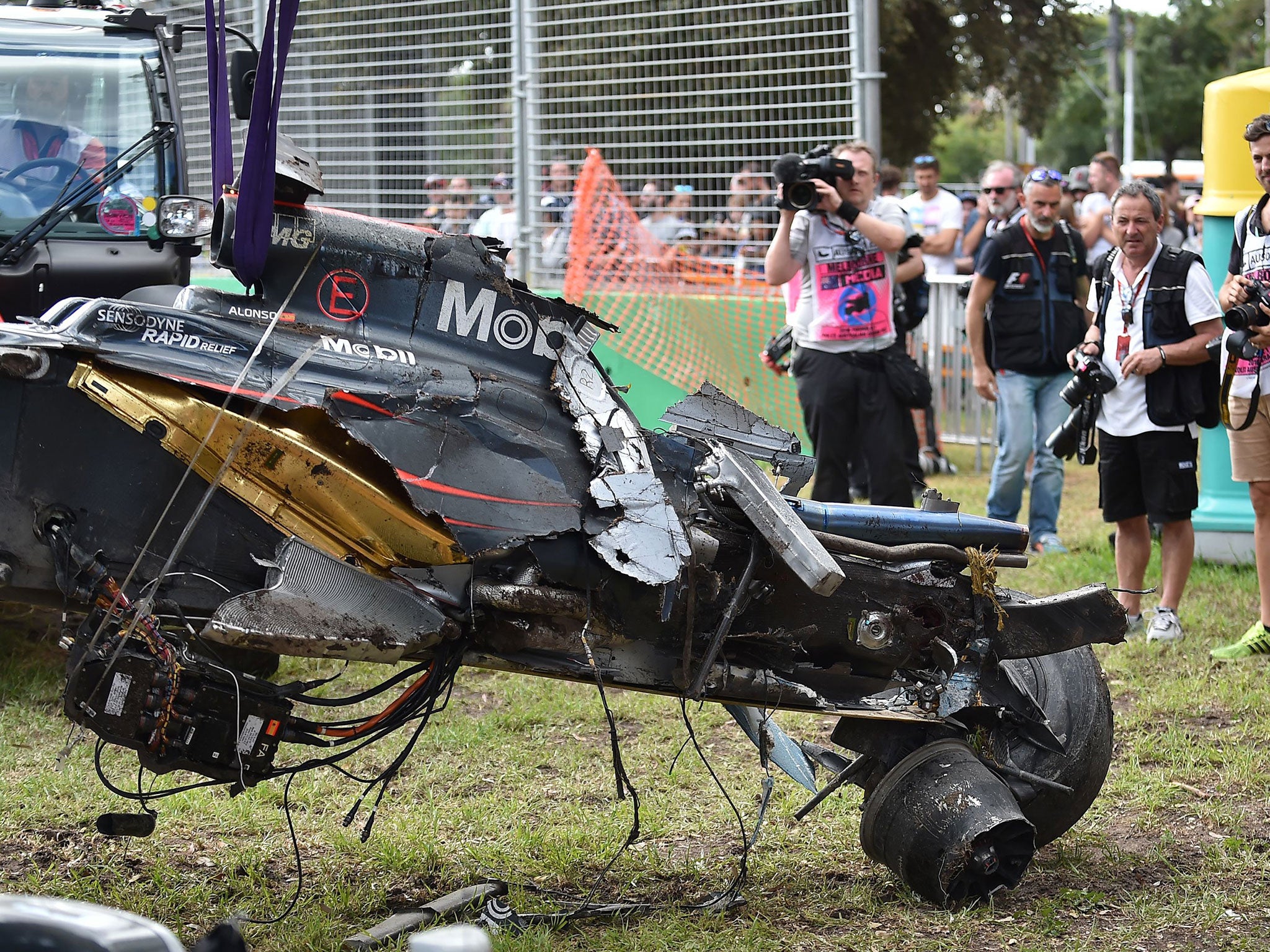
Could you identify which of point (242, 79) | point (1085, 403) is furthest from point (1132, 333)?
point (242, 79)

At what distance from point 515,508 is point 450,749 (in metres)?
2.21

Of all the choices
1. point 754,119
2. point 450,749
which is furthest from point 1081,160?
point 450,749

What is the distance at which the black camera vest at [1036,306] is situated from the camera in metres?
7.86

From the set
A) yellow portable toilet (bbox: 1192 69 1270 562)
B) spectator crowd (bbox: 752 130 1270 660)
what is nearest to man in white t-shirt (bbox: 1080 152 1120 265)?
spectator crowd (bbox: 752 130 1270 660)

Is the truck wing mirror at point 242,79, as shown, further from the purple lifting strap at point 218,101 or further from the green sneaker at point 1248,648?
the green sneaker at point 1248,648

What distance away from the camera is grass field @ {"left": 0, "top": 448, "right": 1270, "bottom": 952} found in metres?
3.80

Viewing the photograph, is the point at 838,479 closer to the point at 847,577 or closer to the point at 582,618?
the point at 847,577

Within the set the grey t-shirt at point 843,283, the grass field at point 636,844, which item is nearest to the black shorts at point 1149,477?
the grass field at point 636,844

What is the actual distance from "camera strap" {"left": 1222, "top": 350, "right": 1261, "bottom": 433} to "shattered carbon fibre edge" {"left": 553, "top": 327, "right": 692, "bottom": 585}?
362 centimetres

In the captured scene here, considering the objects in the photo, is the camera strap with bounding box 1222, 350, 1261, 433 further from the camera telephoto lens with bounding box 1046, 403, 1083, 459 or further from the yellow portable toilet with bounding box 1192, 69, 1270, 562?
the yellow portable toilet with bounding box 1192, 69, 1270, 562

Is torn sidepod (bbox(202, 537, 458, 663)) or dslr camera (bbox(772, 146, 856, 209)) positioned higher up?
dslr camera (bbox(772, 146, 856, 209))

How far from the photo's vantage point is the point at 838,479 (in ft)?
23.9

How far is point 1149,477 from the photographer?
6.43 m

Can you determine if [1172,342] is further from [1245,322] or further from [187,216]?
[187,216]
